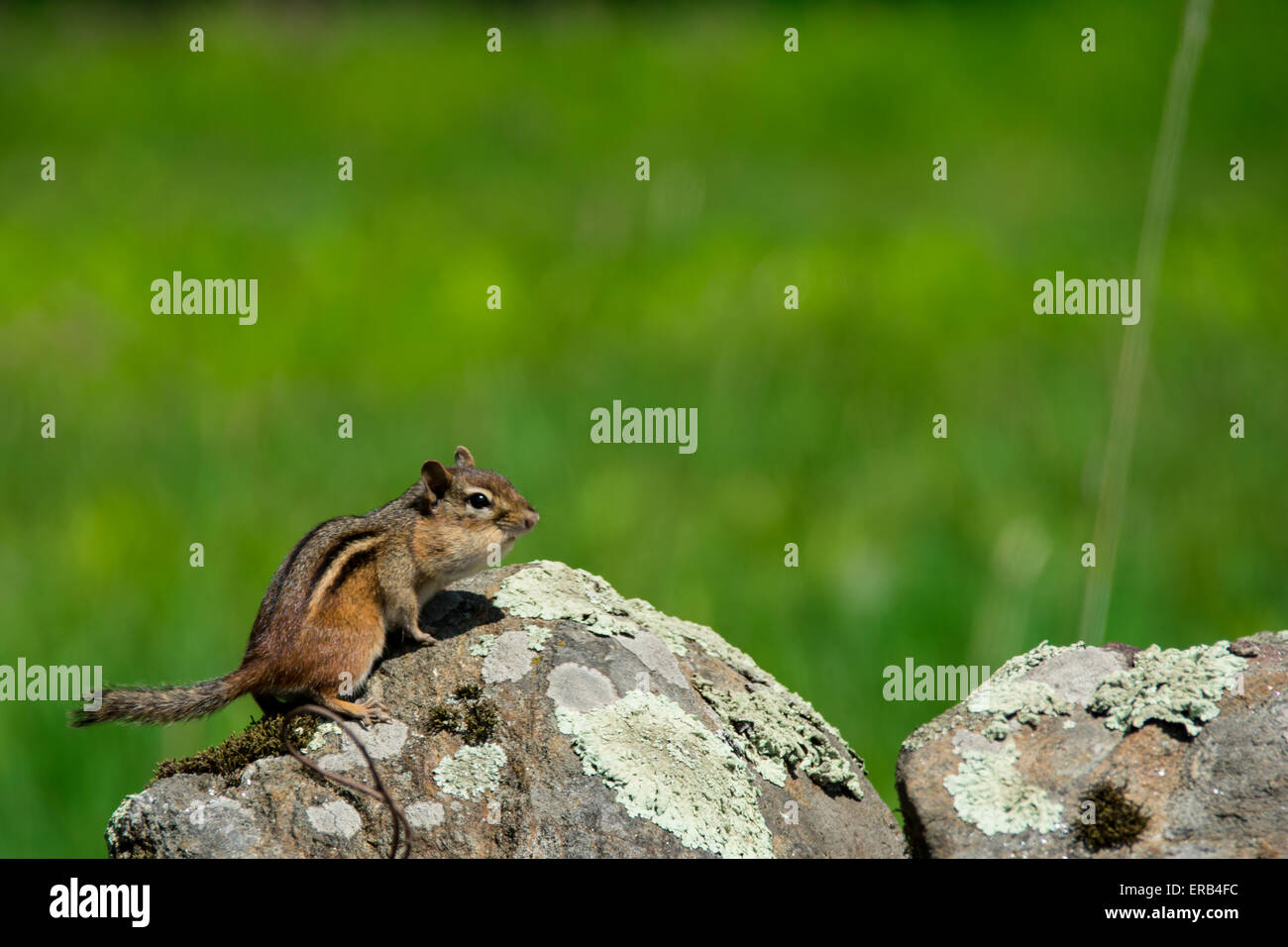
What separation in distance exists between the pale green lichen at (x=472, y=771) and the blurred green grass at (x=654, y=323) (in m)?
4.35

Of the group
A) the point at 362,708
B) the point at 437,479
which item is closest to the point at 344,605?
the point at 362,708

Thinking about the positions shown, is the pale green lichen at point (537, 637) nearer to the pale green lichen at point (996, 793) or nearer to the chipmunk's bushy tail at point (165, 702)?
the chipmunk's bushy tail at point (165, 702)

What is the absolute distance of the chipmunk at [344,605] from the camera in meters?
5.61

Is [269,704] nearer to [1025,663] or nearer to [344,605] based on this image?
[344,605]

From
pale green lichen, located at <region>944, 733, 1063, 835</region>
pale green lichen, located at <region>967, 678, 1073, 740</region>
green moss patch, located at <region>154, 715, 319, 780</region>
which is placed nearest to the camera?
pale green lichen, located at <region>944, 733, 1063, 835</region>

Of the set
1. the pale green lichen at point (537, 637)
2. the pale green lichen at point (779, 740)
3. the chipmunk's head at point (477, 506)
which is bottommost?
the pale green lichen at point (779, 740)

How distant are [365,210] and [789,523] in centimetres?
1054

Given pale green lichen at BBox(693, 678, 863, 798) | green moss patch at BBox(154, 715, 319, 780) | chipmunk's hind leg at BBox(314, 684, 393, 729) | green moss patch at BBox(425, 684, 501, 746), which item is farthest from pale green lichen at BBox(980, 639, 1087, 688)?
green moss patch at BBox(154, 715, 319, 780)

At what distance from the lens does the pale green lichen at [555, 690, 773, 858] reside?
16.4 ft

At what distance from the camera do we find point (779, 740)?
5668 millimetres

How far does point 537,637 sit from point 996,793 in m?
1.83

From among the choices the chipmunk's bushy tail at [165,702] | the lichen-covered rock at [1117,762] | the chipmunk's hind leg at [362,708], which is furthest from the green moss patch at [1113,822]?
the chipmunk's bushy tail at [165,702]

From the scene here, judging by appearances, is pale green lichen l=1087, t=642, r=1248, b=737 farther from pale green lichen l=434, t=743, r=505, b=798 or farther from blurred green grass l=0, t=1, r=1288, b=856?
blurred green grass l=0, t=1, r=1288, b=856

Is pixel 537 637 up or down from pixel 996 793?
up
